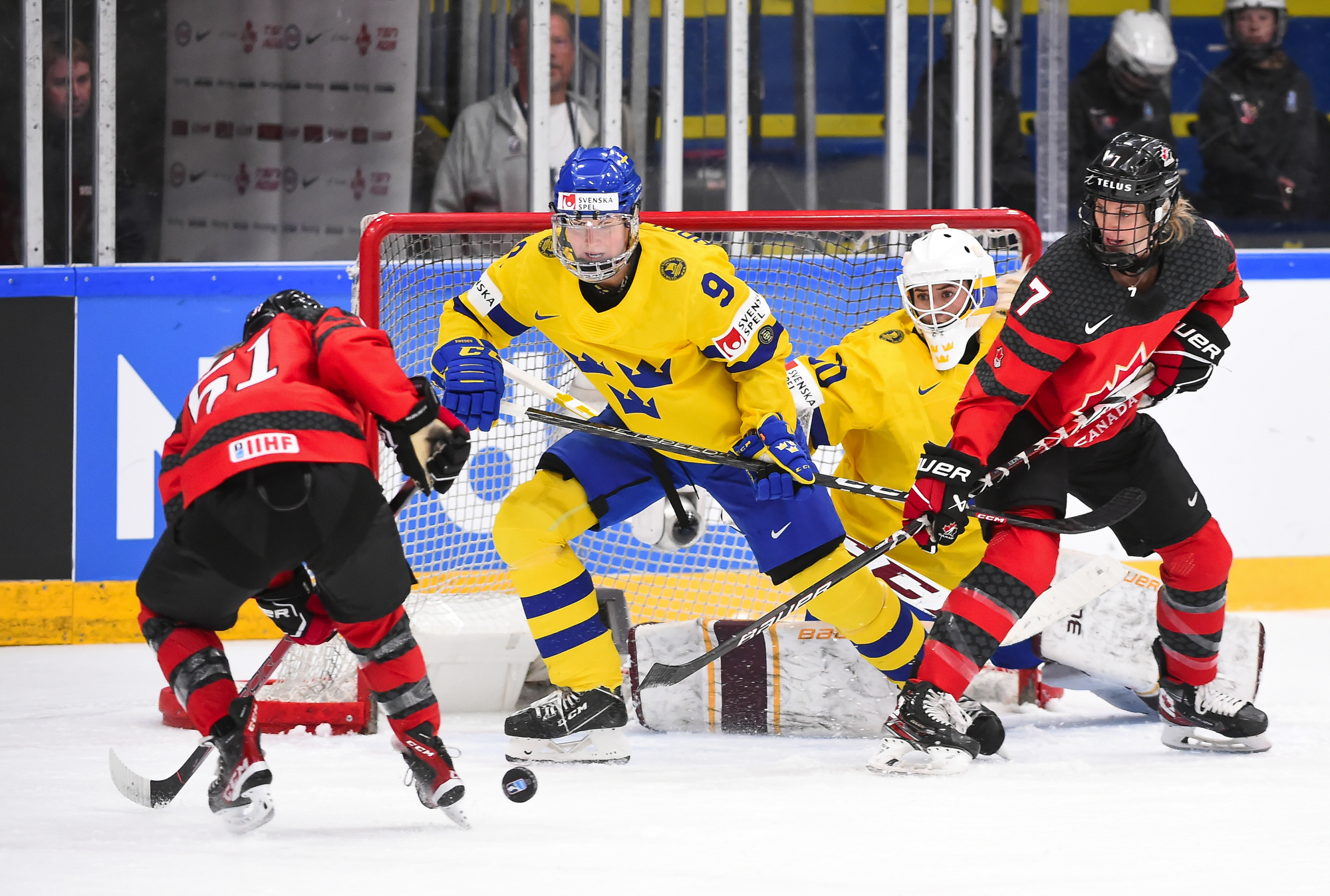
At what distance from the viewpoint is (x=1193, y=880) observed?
189 centimetres

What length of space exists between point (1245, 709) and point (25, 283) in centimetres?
335

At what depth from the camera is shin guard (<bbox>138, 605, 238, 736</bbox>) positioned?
6.79ft

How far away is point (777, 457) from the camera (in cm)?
268

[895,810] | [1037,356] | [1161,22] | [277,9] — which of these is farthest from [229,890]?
[1161,22]

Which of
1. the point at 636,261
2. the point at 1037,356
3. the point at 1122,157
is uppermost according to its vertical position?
the point at 1122,157

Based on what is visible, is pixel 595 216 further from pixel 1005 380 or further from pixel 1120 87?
pixel 1120 87

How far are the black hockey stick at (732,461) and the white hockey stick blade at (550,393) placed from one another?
11.9 inches

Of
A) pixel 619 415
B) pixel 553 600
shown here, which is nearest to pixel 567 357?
pixel 619 415

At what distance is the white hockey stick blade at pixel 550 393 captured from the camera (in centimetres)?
314

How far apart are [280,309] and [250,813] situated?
2.64ft

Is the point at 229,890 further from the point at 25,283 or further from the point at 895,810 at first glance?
the point at 25,283

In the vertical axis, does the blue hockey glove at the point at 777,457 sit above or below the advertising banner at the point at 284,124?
below

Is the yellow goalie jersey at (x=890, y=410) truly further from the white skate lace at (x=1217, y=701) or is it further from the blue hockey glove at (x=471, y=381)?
the blue hockey glove at (x=471, y=381)

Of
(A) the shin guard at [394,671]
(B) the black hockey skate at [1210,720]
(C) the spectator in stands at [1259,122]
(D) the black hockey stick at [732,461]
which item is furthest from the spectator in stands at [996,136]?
(A) the shin guard at [394,671]
